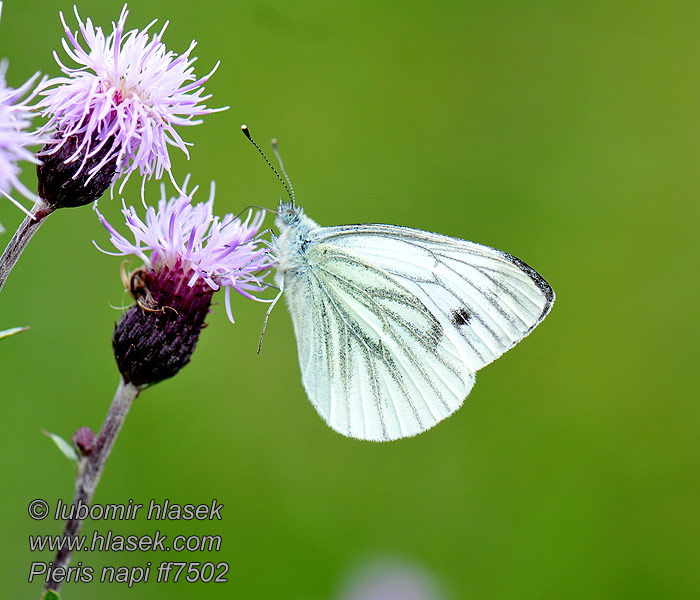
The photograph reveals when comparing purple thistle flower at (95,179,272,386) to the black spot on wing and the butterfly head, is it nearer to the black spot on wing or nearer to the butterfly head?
the butterfly head

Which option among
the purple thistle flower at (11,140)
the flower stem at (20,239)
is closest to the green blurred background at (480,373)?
the flower stem at (20,239)

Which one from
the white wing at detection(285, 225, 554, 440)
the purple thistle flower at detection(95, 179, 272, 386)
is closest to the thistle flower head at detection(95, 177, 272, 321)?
the purple thistle flower at detection(95, 179, 272, 386)

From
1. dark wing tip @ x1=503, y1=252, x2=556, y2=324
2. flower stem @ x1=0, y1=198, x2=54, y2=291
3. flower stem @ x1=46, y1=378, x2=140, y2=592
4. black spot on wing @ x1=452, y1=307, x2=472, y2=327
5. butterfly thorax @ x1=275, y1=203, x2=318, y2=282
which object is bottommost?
flower stem @ x1=46, y1=378, x2=140, y2=592

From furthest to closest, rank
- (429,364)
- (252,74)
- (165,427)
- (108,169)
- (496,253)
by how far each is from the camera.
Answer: (252,74) → (165,427) → (429,364) → (496,253) → (108,169)

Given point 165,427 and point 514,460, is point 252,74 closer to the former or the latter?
point 165,427

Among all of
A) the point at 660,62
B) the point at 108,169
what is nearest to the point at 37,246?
the point at 108,169

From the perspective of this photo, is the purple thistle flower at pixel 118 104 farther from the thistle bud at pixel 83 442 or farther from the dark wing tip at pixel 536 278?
the dark wing tip at pixel 536 278

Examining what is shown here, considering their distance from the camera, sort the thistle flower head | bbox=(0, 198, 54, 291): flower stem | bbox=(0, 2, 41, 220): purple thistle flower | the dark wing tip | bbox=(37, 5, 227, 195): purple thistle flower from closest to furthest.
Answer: bbox=(0, 2, 41, 220): purple thistle flower, bbox=(0, 198, 54, 291): flower stem, bbox=(37, 5, 227, 195): purple thistle flower, the thistle flower head, the dark wing tip
